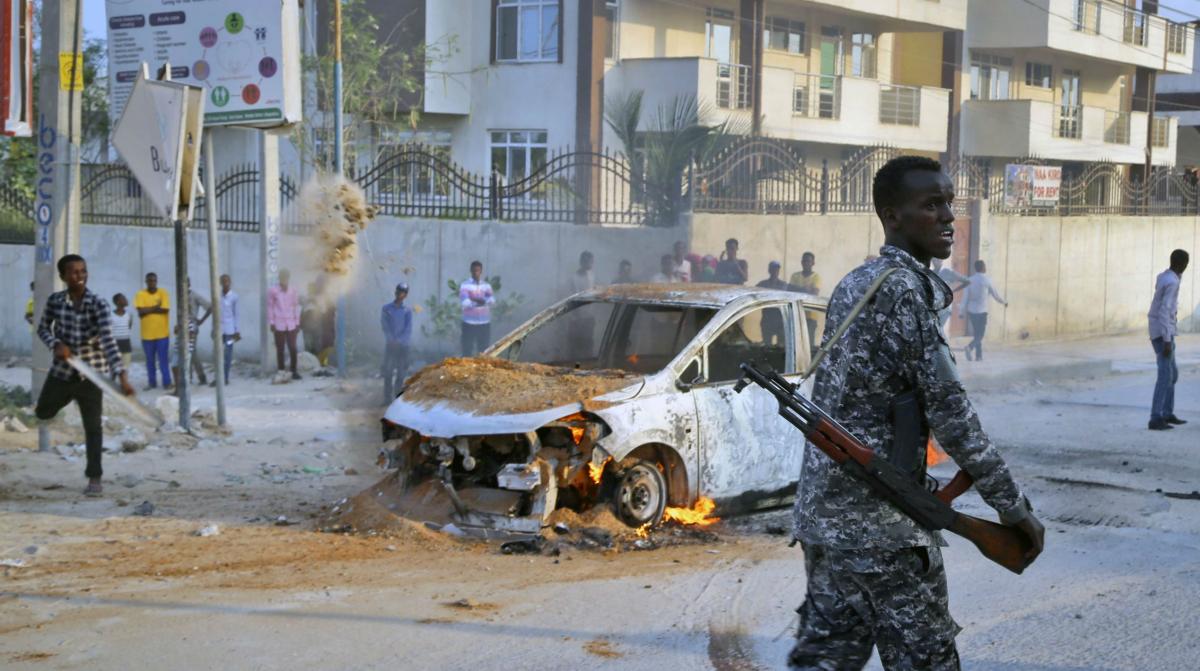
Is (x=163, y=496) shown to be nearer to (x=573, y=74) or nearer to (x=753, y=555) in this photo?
(x=753, y=555)

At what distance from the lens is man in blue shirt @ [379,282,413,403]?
14.5 m

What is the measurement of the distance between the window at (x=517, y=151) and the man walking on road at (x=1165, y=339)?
13821mm

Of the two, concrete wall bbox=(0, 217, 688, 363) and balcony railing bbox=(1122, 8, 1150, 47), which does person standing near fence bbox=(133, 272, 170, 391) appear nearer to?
concrete wall bbox=(0, 217, 688, 363)

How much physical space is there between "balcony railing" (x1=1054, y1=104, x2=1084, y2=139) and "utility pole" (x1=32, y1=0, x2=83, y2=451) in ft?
87.1

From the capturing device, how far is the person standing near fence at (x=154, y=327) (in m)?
16.1

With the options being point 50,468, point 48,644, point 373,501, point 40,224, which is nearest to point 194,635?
point 48,644

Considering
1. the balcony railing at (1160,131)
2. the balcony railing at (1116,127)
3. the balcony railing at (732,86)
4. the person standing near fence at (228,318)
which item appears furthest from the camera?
the balcony railing at (1160,131)

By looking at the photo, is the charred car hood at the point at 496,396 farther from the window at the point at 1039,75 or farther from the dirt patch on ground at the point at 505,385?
the window at the point at 1039,75

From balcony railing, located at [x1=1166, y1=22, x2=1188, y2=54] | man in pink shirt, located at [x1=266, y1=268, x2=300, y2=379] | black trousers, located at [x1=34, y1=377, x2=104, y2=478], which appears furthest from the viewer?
balcony railing, located at [x1=1166, y1=22, x2=1188, y2=54]

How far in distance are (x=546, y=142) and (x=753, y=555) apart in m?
18.2

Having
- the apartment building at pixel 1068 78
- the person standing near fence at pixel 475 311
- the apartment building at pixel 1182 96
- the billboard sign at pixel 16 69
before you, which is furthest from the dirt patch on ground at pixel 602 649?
the apartment building at pixel 1182 96

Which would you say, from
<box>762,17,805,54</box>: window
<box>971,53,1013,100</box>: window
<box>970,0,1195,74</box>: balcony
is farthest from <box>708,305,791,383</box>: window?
<box>971,53,1013,100</box>: window

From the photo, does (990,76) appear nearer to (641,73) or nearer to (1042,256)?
(1042,256)

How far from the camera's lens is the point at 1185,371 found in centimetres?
1962
